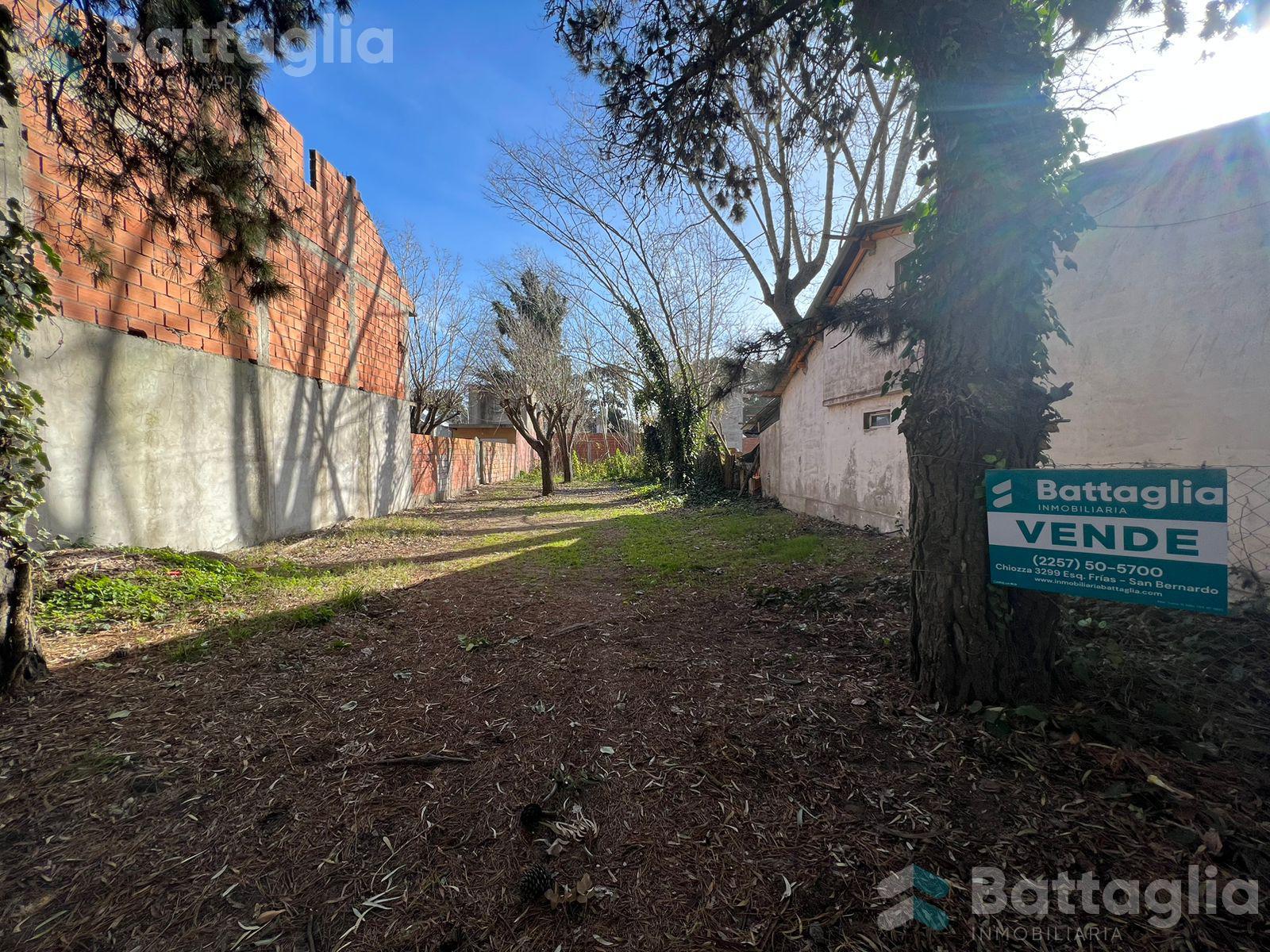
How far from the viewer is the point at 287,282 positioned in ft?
24.5

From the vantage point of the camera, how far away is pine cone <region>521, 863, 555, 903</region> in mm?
1489

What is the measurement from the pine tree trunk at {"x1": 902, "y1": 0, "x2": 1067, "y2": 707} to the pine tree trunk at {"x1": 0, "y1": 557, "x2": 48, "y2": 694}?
14.9 feet

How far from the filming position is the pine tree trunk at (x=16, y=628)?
246 cm

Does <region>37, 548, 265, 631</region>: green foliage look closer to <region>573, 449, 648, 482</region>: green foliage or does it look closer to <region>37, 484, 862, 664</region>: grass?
<region>37, 484, 862, 664</region>: grass

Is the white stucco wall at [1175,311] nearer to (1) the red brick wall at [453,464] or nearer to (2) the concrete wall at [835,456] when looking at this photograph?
(2) the concrete wall at [835,456]

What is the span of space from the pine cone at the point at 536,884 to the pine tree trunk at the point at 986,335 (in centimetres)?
188

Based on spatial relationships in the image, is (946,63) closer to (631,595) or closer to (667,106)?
(667,106)

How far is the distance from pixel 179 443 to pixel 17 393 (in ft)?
11.6

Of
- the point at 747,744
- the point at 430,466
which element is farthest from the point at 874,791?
the point at 430,466

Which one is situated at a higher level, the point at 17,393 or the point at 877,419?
the point at 877,419

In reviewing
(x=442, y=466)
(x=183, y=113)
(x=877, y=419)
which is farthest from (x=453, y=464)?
(x=183, y=113)

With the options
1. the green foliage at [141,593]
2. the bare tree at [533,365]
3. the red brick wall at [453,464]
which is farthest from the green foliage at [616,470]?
the green foliage at [141,593]

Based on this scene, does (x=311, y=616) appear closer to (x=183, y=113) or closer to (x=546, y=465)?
(x=183, y=113)

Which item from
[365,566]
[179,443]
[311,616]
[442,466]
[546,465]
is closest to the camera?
[311,616]
